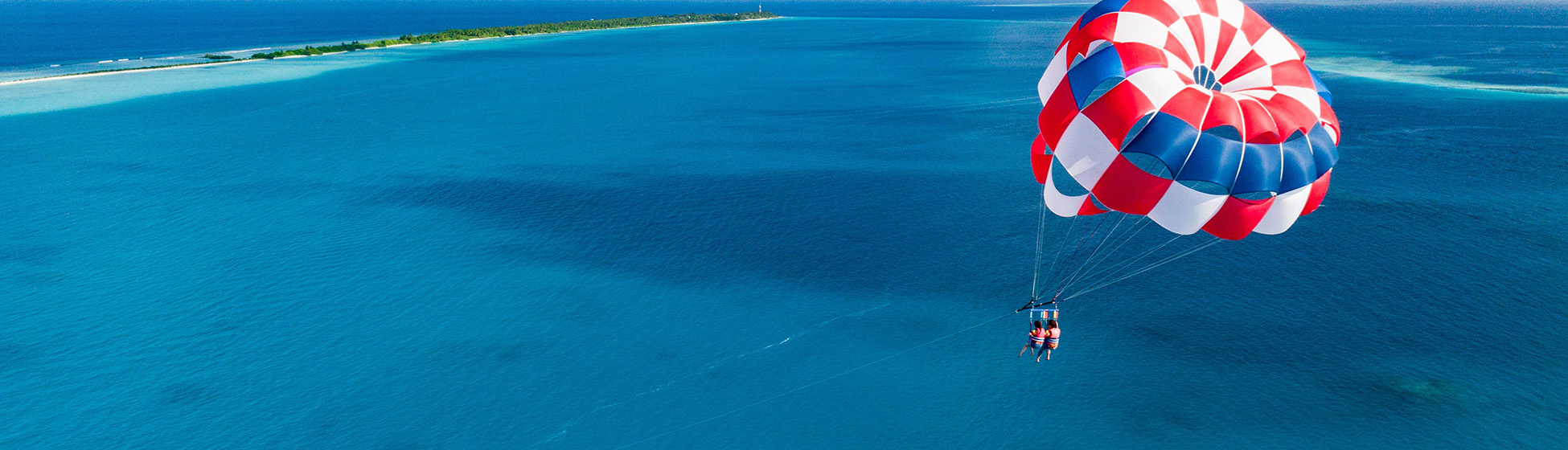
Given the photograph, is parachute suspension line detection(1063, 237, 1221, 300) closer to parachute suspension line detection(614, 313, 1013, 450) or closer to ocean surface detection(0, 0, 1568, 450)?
ocean surface detection(0, 0, 1568, 450)

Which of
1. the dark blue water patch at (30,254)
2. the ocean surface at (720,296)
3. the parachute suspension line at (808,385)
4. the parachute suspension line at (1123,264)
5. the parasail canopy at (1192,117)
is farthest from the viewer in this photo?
the dark blue water patch at (30,254)

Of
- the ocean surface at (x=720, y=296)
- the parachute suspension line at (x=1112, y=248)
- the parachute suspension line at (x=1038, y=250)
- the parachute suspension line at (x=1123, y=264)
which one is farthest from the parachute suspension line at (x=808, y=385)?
the parachute suspension line at (x=1123, y=264)

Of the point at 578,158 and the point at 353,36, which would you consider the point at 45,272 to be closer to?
the point at 578,158

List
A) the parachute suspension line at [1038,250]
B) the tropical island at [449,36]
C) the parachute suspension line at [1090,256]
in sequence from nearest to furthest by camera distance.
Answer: the parachute suspension line at [1038,250], the parachute suspension line at [1090,256], the tropical island at [449,36]

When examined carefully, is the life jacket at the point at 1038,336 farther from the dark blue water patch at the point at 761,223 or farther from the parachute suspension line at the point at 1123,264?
the parachute suspension line at the point at 1123,264

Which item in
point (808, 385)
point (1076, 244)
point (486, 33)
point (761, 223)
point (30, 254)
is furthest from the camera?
point (486, 33)

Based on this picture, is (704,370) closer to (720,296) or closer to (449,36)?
(720,296)

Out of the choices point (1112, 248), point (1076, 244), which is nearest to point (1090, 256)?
point (1076, 244)
